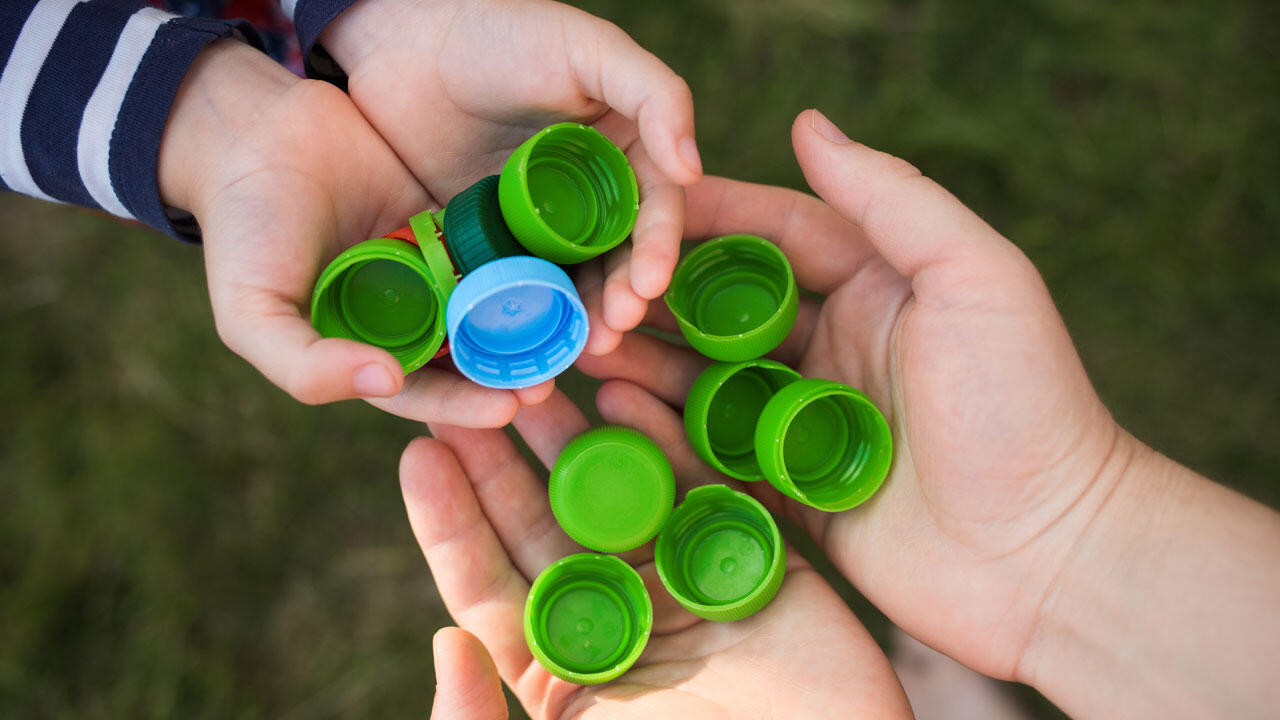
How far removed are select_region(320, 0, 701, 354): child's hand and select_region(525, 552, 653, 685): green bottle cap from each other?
0.72 meters

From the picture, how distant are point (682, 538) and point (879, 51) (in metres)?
2.56

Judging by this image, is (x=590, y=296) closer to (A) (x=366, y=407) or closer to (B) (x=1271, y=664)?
(A) (x=366, y=407)

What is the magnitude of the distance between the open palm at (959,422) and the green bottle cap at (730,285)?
307 mm

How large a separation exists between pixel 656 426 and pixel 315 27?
1.69 metres

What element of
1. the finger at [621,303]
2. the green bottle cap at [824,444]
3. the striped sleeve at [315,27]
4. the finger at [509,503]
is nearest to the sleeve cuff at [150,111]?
the striped sleeve at [315,27]

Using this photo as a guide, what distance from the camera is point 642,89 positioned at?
2764 mm

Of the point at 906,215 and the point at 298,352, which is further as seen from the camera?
the point at 906,215

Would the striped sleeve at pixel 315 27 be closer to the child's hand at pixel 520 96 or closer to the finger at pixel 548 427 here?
the child's hand at pixel 520 96

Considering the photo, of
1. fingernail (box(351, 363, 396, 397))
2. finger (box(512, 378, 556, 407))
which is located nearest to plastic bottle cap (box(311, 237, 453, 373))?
finger (box(512, 378, 556, 407))

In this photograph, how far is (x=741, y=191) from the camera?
343 cm

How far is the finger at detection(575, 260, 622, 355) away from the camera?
2.89 meters

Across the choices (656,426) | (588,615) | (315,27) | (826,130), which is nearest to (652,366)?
(656,426)

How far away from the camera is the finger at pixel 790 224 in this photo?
335cm

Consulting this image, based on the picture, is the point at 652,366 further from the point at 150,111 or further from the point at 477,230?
the point at 150,111
